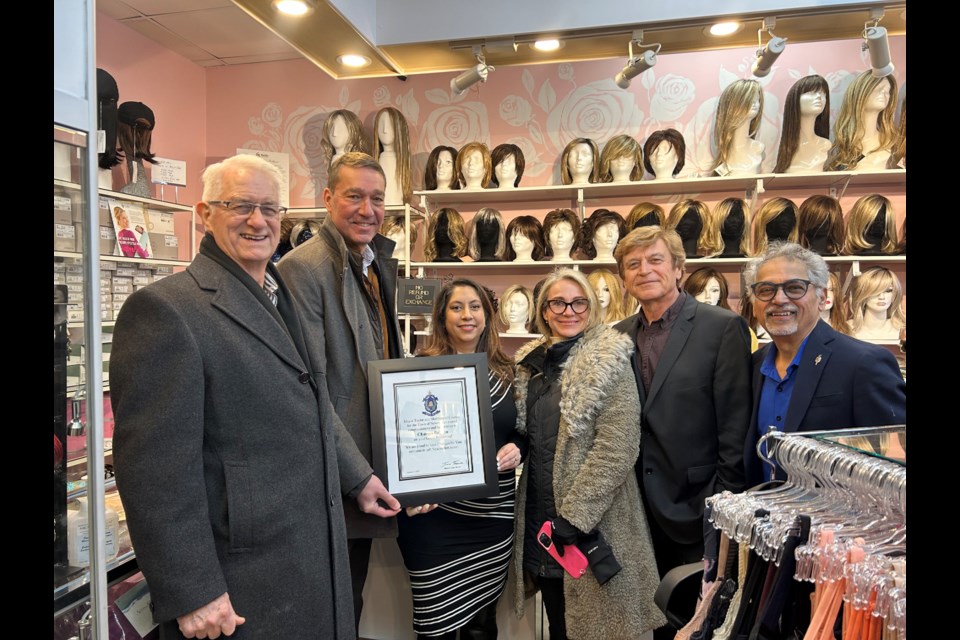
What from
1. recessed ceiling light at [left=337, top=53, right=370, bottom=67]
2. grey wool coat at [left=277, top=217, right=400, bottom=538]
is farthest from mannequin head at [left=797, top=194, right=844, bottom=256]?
grey wool coat at [left=277, top=217, right=400, bottom=538]

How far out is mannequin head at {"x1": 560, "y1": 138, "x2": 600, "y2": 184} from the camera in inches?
170

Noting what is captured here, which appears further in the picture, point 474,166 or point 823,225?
point 474,166

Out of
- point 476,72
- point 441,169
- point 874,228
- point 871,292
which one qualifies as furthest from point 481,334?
point 874,228

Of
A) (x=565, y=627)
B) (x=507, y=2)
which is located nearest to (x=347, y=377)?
(x=565, y=627)

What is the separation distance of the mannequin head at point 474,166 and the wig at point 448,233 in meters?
0.25

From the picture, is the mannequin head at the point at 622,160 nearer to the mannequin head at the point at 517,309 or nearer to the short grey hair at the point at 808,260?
the mannequin head at the point at 517,309

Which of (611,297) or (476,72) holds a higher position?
(476,72)

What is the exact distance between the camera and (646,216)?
164 inches

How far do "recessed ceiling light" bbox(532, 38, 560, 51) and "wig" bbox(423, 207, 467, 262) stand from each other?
1608mm

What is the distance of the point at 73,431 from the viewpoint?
119 centimetres

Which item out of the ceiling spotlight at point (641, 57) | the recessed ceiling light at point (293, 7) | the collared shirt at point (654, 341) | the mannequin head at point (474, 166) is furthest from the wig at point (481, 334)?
the mannequin head at point (474, 166)

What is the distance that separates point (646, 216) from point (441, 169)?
1.56 metres

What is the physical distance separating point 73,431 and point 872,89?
466 cm

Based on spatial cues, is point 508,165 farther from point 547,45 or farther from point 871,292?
point 871,292
